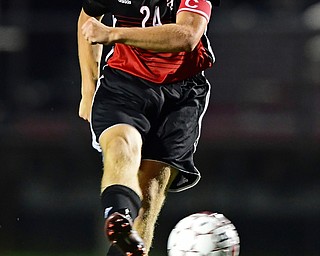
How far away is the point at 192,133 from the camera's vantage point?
4676 millimetres

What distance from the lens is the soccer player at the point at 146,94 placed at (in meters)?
4.18

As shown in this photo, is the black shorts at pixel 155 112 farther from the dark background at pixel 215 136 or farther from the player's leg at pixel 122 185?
the dark background at pixel 215 136

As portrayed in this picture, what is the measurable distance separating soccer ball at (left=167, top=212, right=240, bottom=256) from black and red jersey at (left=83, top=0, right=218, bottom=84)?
2.00 ft

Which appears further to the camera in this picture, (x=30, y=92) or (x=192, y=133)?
(x=30, y=92)

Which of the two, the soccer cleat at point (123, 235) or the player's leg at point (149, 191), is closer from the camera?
the soccer cleat at point (123, 235)

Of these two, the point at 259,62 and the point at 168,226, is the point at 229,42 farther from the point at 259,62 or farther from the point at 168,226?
the point at 168,226

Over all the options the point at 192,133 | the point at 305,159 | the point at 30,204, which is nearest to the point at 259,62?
the point at 305,159

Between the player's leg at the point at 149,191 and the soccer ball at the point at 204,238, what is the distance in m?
0.12

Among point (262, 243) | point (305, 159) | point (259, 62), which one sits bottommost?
point (262, 243)

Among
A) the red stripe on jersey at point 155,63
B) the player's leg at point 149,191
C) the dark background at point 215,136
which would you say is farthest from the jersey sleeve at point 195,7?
the dark background at point 215,136

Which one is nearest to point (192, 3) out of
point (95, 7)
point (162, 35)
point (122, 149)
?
point (162, 35)

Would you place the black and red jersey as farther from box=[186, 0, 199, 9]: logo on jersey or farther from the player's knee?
the player's knee

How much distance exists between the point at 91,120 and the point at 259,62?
4.12 metres

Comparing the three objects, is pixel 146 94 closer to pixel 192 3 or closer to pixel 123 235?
pixel 192 3
